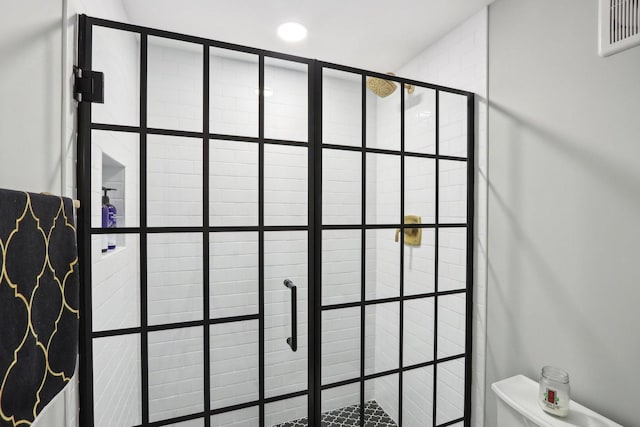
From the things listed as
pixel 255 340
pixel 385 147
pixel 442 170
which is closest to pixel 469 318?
pixel 442 170

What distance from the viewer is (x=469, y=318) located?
173 cm

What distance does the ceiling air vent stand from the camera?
0.76 m

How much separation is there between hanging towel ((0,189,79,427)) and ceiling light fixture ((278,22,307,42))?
5.03 ft

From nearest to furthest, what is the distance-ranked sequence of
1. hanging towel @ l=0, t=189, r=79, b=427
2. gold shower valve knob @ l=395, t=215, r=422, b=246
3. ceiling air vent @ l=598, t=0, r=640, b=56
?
hanging towel @ l=0, t=189, r=79, b=427 → ceiling air vent @ l=598, t=0, r=640, b=56 → gold shower valve knob @ l=395, t=215, r=422, b=246

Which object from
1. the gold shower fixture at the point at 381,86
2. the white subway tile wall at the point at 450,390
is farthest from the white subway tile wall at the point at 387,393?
the gold shower fixture at the point at 381,86

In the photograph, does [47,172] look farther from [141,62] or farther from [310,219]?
[310,219]

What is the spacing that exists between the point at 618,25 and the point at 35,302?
1.50 meters

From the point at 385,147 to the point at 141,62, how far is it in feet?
3.64

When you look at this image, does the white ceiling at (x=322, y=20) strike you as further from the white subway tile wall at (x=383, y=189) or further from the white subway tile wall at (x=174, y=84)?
the white subway tile wall at (x=383, y=189)

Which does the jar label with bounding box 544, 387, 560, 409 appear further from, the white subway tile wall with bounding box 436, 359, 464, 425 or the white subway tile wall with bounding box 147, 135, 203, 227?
the white subway tile wall with bounding box 147, 135, 203, 227

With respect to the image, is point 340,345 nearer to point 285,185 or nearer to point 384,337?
point 384,337

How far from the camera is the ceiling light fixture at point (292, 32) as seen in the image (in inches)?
69.6

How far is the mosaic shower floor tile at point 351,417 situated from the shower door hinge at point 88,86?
157cm

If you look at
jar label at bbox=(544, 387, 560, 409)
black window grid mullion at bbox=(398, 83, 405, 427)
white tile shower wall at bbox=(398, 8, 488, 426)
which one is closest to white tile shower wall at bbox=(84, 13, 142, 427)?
black window grid mullion at bbox=(398, 83, 405, 427)
